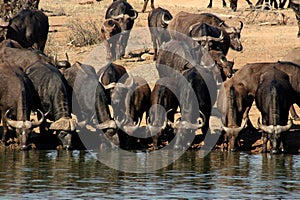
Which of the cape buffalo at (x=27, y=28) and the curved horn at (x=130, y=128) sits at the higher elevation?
A: the cape buffalo at (x=27, y=28)

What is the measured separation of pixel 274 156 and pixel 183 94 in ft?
6.96

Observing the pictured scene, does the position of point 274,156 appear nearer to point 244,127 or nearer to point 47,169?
point 244,127

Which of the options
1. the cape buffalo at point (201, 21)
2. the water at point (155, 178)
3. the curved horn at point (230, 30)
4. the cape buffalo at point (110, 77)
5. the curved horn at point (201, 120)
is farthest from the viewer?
the curved horn at point (230, 30)

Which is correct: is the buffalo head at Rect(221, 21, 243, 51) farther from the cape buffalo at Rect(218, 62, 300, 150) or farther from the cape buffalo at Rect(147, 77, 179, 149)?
the cape buffalo at Rect(147, 77, 179, 149)

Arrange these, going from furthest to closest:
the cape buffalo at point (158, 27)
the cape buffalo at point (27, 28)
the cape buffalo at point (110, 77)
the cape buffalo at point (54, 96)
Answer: the cape buffalo at point (158, 27), the cape buffalo at point (27, 28), the cape buffalo at point (110, 77), the cape buffalo at point (54, 96)

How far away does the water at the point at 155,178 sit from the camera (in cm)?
1400

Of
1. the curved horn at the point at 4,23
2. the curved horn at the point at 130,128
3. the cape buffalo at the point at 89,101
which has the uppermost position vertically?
the curved horn at the point at 4,23

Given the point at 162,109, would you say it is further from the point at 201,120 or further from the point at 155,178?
the point at 155,178

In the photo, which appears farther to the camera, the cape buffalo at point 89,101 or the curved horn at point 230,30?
the curved horn at point 230,30

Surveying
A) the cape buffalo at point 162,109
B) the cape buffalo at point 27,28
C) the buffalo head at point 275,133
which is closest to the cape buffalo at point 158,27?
the cape buffalo at point 27,28

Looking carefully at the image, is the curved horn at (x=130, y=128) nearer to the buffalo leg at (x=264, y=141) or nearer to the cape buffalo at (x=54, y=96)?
the cape buffalo at (x=54, y=96)

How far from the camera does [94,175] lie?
15.6 meters

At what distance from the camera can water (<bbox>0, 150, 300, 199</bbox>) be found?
14.0 m

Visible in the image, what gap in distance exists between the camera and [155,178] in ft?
50.4
